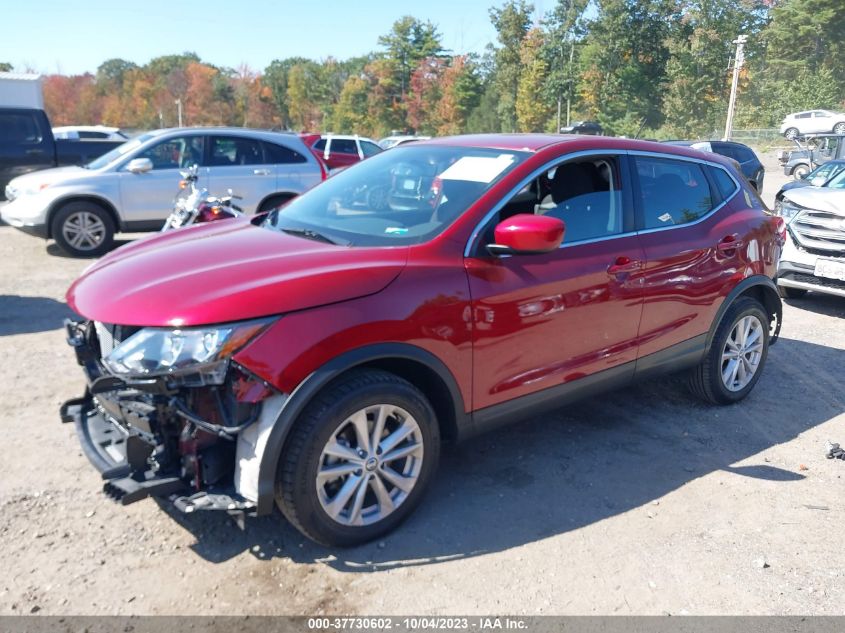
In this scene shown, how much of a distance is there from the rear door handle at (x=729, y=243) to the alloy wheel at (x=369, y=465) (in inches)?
102

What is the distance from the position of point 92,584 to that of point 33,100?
23751 mm

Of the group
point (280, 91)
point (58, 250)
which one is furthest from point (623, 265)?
point (280, 91)

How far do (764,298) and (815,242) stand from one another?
10.5 ft

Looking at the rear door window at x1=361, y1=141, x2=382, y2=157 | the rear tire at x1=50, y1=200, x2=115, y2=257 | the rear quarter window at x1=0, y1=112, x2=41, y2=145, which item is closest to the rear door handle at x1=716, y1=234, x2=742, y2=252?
the rear tire at x1=50, y1=200, x2=115, y2=257

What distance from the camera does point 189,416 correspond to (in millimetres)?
2859

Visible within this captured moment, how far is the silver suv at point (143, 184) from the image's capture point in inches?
378

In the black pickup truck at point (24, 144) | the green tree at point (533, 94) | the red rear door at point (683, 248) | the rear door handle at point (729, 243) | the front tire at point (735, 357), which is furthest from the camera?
the green tree at point (533, 94)

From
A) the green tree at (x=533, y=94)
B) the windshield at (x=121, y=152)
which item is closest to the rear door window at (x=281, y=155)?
the windshield at (x=121, y=152)

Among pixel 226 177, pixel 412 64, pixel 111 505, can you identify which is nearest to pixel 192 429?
pixel 111 505

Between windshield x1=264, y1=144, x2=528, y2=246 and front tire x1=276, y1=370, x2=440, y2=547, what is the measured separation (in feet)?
2.57

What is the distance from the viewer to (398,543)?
3.31m

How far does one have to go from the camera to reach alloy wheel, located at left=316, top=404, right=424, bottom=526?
10.1 feet

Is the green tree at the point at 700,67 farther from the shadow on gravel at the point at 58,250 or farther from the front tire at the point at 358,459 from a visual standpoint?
the front tire at the point at 358,459

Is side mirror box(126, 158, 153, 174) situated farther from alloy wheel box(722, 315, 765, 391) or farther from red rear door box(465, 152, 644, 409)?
alloy wheel box(722, 315, 765, 391)
